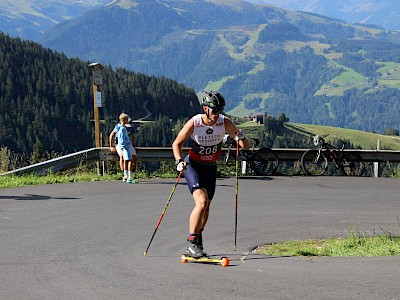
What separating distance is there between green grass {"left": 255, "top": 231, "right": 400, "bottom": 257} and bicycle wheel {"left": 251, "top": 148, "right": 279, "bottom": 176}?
8.08 meters

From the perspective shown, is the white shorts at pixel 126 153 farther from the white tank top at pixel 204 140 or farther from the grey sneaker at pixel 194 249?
the grey sneaker at pixel 194 249

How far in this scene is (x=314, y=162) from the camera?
1866 cm

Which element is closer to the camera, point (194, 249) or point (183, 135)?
point (194, 249)

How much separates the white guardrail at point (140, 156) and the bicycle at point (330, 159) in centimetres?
23

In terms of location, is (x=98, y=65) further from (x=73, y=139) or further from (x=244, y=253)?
(x=73, y=139)

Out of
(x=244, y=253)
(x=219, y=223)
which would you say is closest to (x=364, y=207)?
(x=219, y=223)

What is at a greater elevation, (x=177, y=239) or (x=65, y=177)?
(x=65, y=177)

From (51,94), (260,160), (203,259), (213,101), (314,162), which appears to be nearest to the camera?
(203,259)

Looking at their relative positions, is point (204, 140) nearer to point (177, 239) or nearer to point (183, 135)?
point (183, 135)

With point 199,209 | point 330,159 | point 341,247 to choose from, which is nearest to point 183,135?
point 199,209

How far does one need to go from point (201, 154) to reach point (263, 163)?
1045cm

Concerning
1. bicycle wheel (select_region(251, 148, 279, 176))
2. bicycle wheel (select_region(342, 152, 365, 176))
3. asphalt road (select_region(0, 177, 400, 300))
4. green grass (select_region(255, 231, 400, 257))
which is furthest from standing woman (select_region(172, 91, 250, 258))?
A: bicycle wheel (select_region(342, 152, 365, 176))

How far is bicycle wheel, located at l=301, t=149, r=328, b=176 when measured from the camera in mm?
18328

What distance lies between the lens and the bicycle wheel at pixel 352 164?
61.7 ft
